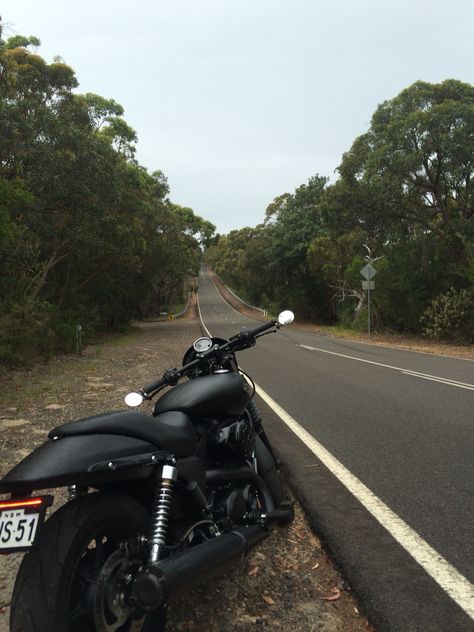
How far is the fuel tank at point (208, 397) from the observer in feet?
9.74

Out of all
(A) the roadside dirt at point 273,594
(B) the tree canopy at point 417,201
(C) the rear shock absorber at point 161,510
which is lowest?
(A) the roadside dirt at point 273,594

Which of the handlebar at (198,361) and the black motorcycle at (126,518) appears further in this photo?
the handlebar at (198,361)

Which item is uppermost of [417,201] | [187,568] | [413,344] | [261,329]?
[417,201]

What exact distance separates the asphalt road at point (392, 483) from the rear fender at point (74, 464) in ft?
5.19

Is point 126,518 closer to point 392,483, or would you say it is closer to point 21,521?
point 21,521

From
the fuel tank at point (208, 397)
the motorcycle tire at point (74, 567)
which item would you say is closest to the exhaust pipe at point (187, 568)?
the motorcycle tire at point (74, 567)

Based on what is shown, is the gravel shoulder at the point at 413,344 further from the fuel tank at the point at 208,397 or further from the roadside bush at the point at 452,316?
the fuel tank at the point at 208,397

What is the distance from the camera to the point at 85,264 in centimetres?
2434

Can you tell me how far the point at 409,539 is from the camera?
3559mm

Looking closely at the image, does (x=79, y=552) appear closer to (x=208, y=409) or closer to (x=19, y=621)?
(x=19, y=621)

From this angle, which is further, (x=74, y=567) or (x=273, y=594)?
(x=273, y=594)

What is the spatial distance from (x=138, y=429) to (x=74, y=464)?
0.36m

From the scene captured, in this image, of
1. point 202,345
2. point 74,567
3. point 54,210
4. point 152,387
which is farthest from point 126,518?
point 54,210

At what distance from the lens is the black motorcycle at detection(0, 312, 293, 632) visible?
1995mm
